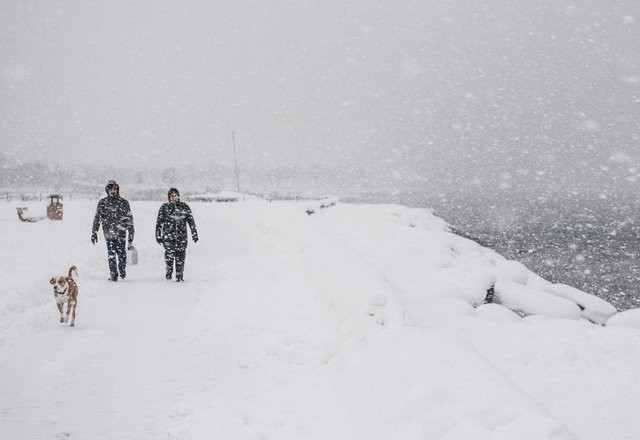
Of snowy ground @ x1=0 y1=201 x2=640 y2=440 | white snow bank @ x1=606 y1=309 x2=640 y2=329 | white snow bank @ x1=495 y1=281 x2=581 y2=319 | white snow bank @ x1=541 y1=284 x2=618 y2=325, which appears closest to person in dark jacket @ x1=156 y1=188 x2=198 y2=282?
snowy ground @ x1=0 y1=201 x2=640 y2=440

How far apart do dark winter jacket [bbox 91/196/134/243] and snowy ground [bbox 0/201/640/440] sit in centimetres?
119

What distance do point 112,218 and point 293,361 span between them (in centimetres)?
632

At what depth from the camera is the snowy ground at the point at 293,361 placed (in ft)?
12.0

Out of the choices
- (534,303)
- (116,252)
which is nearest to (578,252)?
(534,303)

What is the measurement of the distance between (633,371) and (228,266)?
358 inches

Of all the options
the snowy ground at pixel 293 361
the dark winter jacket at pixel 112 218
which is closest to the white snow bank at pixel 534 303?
the snowy ground at pixel 293 361

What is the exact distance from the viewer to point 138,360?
17.5 feet

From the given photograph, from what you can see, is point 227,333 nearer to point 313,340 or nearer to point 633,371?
point 313,340

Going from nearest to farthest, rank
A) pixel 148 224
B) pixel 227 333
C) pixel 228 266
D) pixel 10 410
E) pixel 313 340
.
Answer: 1. pixel 10 410
2. pixel 313 340
3. pixel 227 333
4. pixel 228 266
5. pixel 148 224

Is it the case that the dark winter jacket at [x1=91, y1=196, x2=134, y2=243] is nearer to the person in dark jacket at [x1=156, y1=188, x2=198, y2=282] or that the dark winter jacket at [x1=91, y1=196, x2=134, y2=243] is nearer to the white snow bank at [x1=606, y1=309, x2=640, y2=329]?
the person in dark jacket at [x1=156, y1=188, x2=198, y2=282]

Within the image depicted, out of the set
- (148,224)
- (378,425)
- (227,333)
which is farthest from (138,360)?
(148,224)

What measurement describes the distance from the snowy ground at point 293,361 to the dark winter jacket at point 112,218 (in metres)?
1.19

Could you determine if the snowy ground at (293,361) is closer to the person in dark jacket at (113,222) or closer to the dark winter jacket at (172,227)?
the person in dark jacket at (113,222)

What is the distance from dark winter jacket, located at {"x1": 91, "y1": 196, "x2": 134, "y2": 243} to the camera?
30.9 ft
